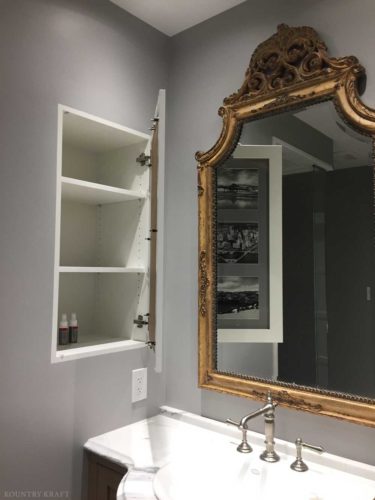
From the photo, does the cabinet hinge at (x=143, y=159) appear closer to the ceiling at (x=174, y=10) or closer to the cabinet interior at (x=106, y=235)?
the cabinet interior at (x=106, y=235)

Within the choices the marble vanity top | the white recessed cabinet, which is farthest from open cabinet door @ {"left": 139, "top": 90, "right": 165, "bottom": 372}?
the marble vanity top

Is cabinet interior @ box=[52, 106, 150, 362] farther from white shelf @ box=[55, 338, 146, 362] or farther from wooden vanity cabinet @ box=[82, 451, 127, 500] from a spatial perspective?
wooden vanity cabinet @ box=[82, 451, 127, 500]

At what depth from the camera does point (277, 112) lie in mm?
1421

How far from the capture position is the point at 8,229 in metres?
1.25

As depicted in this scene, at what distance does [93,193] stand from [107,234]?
0.84 ft

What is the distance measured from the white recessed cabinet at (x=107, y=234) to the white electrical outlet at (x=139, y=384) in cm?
13

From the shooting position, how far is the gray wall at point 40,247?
4.10 feet

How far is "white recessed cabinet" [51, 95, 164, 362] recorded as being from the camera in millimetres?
1553

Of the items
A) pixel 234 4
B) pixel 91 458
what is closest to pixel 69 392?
pixel 91 458

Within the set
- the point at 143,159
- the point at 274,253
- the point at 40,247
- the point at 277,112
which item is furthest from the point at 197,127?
the point at 40,247

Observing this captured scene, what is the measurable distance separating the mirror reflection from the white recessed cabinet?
31 centimetres

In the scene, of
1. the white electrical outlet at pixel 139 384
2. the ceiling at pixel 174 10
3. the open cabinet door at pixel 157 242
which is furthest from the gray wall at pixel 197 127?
the open cabinet door at pixel 157 242

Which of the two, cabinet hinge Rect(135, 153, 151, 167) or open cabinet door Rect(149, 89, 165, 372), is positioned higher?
cabinet hinge Rect(135, 153, 151, 167)

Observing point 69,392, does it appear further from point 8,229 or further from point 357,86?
point 357,86
